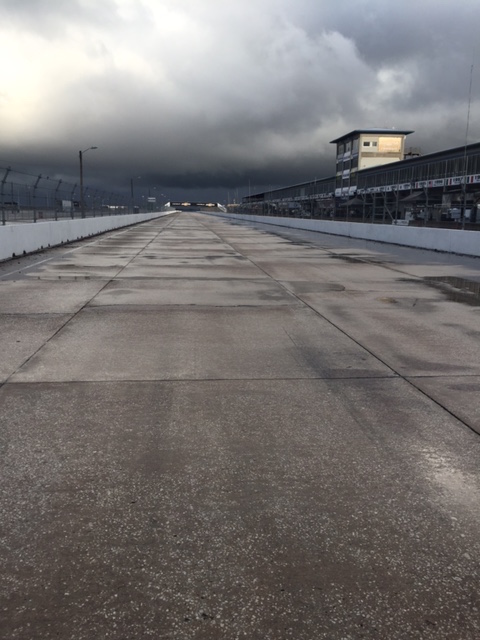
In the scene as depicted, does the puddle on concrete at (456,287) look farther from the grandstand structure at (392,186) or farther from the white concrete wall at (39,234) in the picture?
the grandstand structure at (392,186)

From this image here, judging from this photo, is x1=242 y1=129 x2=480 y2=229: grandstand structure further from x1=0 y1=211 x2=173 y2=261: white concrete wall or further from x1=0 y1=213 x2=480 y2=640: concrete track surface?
x1=0 y1=213 x2=480 y2=640: concrete track surface

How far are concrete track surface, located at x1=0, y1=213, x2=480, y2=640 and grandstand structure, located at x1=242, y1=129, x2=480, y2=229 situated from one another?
27.6 m

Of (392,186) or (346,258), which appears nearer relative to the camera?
(346,258)

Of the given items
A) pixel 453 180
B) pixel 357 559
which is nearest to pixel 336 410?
pixel 357 559

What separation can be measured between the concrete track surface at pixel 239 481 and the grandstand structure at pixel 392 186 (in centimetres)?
2761

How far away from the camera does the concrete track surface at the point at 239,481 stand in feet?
7.98

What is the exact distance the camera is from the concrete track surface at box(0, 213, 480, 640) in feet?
7.98

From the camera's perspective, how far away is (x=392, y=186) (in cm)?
7700

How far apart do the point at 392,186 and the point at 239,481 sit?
3114 inches

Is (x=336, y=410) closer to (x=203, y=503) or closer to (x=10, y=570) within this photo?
(x=203, y=503)

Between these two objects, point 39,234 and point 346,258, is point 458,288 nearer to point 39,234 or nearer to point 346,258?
point 346,258

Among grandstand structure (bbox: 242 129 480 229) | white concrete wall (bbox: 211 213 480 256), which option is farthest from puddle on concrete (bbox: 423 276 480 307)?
grandstand structure (bbox: 242 129 480 229)

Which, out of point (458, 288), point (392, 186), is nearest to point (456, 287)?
point (458, 288)

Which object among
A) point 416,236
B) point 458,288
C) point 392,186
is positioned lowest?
point 458,288
